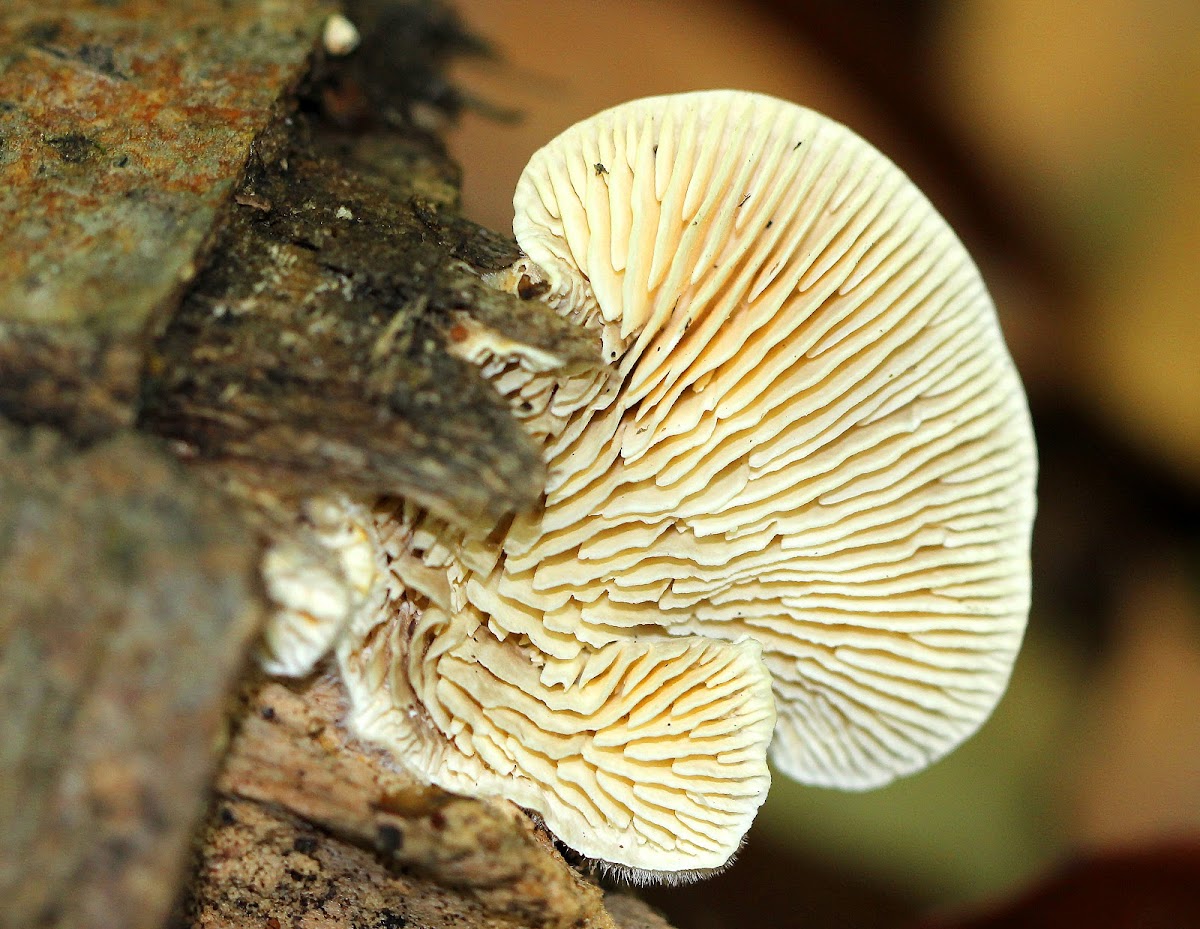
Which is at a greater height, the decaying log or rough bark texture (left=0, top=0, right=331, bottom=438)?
rough bark texture (left=0, top=0, right=331, bottom=438)

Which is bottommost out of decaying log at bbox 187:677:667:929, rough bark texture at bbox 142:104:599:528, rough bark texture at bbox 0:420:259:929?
decaying log at bbox 187:677:667:929

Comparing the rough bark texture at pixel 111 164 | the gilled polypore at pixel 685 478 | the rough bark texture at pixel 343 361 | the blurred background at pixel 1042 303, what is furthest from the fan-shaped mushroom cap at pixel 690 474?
the blurred background at pixel 1042 303

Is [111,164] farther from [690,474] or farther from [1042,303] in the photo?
[1042,303]

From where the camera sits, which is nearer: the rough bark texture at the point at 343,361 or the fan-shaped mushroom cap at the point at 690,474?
the rough bark texture at the point at 343,361

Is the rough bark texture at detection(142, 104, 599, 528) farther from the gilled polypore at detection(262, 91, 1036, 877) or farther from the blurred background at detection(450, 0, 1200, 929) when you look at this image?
the blurred background at detection(450, 0, 1200, 929)

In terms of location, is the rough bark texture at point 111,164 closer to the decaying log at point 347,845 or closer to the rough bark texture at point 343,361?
the rough bark texture at point 343,361

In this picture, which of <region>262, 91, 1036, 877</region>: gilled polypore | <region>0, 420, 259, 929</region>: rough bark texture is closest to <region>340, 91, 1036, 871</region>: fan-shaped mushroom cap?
<region>262, 91, 1036, 877</region>: gilled polypore

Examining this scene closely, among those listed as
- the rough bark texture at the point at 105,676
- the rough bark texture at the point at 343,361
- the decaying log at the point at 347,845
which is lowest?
the decaying log at the point at 347,845
